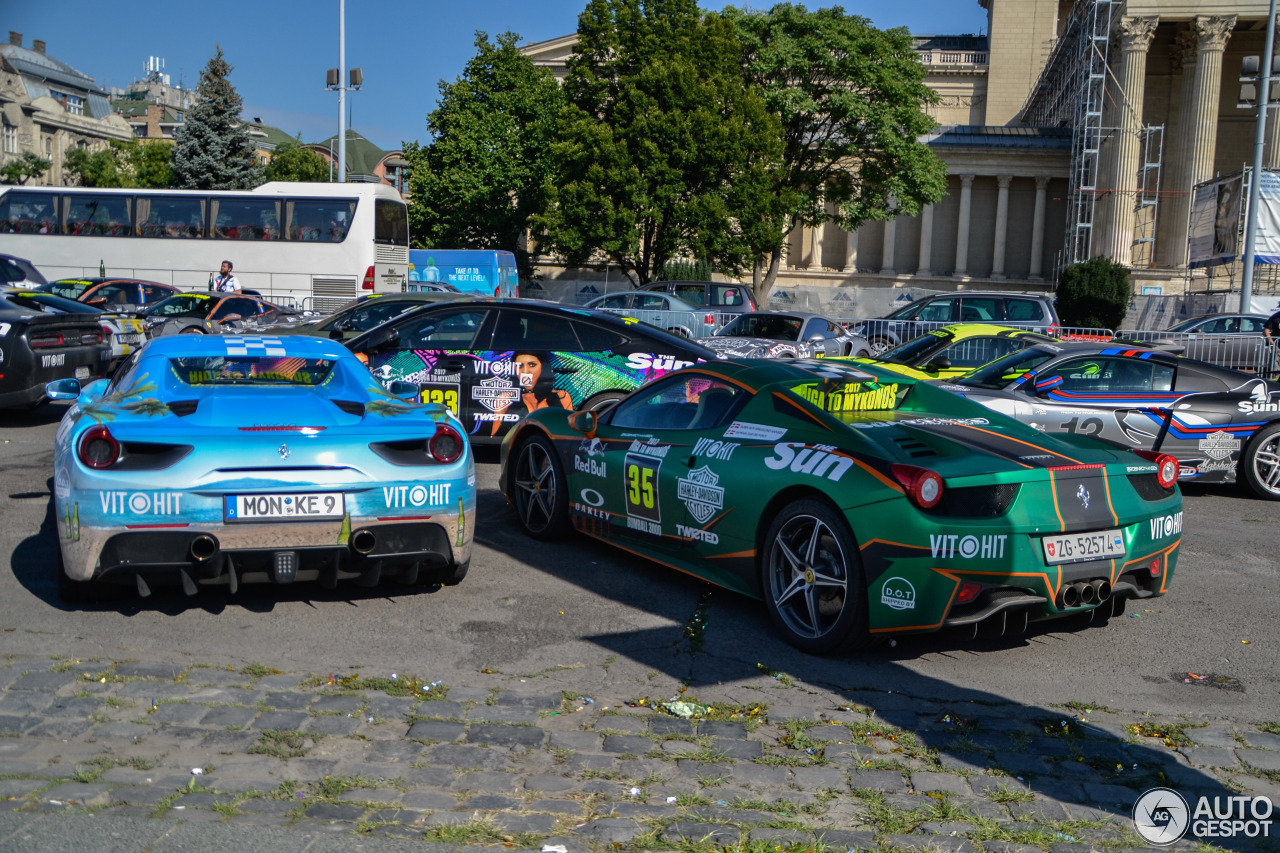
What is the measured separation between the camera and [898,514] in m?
4.71

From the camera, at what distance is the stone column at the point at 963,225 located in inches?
2562

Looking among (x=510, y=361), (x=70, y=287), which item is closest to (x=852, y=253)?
(x=70, y=287)

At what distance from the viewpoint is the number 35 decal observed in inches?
242

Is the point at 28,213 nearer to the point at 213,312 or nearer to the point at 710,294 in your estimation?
the point at 213,312

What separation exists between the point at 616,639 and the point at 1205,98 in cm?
5365

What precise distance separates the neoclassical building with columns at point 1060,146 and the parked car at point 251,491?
4923 centimetres

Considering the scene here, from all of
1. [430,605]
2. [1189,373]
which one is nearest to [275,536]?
[430,605]

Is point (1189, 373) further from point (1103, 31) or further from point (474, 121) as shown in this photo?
point (1103, 31)

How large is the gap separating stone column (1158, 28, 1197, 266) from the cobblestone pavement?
50932 mm

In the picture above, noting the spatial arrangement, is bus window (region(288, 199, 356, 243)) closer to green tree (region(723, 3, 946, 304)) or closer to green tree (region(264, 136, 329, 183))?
green tree (region(723, 3, 946, 304))

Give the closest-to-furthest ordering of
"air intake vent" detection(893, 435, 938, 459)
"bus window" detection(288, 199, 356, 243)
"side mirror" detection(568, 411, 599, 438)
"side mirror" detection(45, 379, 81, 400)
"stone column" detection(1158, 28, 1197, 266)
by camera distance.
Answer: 1. "air intake vent" detection(893, 435, 938, 459)
2. "side mirror" detection(45, 379, 81, 400)
3. "side mirror" detection(568, 411, 599, 438)
4. "bus window" detection(288, 199, 356, 243)
5. "stone column" detection(1158, 28, 1197, 266)

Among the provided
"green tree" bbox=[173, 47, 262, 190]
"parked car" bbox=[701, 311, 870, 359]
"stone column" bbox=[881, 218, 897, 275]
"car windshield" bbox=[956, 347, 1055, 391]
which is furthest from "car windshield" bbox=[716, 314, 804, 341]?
"stone column" bbox=[881, 218, 897, 275]

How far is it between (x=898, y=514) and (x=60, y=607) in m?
4.17

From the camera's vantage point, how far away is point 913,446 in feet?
16.7
